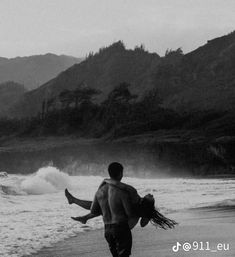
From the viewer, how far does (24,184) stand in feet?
114

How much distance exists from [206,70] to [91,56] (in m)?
71.4

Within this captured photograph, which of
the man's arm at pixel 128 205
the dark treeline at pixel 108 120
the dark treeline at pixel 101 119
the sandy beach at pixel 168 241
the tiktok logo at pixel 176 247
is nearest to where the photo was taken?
the man's arm at pixel 128 205

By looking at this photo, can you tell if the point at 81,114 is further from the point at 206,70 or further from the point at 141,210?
the point at 141,210

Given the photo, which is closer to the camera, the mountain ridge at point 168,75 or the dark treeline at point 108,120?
the dark treeline at point 108,120

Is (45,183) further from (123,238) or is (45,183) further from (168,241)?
(123,238)

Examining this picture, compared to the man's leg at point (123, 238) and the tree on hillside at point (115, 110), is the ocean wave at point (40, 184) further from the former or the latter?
the tree on hillside at point (115, 110)

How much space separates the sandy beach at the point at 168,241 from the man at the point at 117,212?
3.68 metres

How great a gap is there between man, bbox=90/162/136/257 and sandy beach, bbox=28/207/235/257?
3682mm

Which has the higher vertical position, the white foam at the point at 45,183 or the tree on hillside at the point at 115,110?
the tree on hillside at the point at 115,110

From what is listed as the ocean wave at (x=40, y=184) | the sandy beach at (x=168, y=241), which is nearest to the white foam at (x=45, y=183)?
the ocean wave at (x=40, y=184)

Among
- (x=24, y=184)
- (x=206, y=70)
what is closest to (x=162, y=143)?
(x=24, y=184)

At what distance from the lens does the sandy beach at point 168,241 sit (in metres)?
9.96

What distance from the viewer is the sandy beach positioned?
9.96m

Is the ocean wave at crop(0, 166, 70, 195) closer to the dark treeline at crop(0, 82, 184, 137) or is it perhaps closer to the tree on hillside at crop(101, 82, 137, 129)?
the dark treeline at crop(0, 82, 184, 137)
